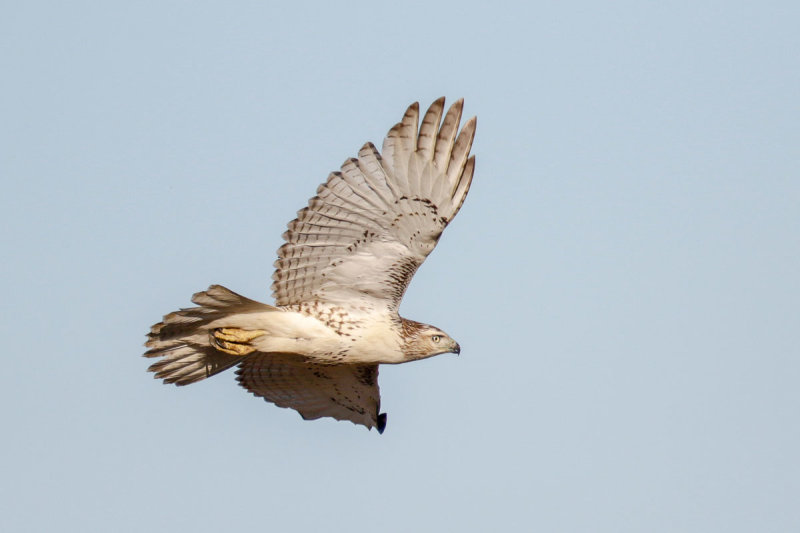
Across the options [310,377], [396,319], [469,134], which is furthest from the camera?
[310,377]

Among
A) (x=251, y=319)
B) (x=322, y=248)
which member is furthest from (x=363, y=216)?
(x=251, y=319)

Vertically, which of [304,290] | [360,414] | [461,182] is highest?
[461,182]

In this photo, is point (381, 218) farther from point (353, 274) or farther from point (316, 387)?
point (316, 387)

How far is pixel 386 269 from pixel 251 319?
138 centimetres

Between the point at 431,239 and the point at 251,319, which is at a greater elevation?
the point at 431,239

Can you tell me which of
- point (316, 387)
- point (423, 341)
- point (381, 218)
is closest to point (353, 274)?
point (381, 218)

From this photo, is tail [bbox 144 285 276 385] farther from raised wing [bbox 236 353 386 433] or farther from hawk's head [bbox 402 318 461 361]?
hawk's head [bbox 402 318 461 361]

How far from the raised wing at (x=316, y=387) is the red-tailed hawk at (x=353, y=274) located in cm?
73

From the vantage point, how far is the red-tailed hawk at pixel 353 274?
12.2 meters

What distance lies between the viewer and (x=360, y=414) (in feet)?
48.2

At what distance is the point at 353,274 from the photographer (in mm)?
12891

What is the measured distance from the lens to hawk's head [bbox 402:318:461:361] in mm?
12898

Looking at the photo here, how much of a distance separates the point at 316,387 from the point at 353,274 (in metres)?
2.04

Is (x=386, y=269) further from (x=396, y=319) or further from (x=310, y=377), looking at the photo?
(x=310, y=377)
